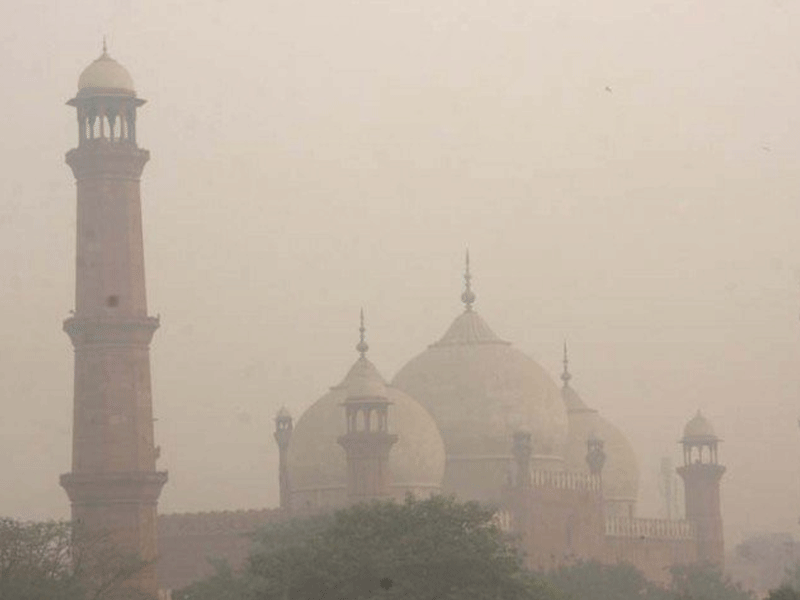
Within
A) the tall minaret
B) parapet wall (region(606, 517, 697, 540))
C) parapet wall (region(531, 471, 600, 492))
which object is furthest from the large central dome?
the tall minaret

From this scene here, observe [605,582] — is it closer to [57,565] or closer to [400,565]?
[57,565]

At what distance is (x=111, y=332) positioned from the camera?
62531mm

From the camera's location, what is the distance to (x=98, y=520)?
203 ft

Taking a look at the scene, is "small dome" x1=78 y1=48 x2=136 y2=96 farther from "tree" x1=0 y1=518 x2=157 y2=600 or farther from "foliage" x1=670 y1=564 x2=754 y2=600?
"foliage" x1=670 y1=564 x2=754 y2=600

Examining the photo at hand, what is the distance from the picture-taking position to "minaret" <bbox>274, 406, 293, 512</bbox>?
7756cm

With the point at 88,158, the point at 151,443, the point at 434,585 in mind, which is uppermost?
the point at 88,158

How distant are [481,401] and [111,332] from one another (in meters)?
19.2

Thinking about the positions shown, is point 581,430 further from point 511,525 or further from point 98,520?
point 98,520

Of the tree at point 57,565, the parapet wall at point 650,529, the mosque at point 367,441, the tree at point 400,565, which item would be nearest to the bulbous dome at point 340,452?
the mosque at point 367,441

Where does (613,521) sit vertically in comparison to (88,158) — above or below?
below

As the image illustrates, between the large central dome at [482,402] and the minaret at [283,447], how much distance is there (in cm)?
361

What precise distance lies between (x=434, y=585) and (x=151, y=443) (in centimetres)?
2252

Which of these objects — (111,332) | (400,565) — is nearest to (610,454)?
(111,332)

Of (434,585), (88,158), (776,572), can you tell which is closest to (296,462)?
(88,158)
